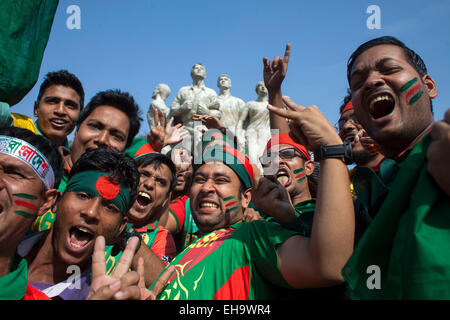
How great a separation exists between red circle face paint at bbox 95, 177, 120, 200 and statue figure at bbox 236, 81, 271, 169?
1151 cm

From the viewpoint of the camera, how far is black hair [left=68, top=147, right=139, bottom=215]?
→ 8.74ft

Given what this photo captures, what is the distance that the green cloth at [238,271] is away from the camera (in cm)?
208

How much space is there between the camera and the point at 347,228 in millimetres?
1649

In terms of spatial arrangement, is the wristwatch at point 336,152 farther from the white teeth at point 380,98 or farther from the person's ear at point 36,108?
the person's ear at point 36,108

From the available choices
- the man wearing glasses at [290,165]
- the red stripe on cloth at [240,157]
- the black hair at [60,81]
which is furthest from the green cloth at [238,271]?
the black hair at [60,81]

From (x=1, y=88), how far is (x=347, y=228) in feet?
8.15

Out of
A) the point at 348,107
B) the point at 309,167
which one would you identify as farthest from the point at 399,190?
the point at 348,107

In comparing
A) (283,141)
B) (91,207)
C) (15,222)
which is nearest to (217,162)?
(283,141)

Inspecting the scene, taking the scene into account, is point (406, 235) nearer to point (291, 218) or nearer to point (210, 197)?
point (291, 218)

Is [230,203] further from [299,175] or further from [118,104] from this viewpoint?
[118,104]

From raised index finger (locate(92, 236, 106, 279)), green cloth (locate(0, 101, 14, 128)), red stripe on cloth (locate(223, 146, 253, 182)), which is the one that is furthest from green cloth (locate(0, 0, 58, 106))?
red stripe on cloth (locate(223, 146, 253, 182))

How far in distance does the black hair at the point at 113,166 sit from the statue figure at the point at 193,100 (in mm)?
10525

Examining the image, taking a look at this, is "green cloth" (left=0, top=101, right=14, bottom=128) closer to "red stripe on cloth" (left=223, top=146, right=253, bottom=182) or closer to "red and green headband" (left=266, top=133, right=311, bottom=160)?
"red stripe on cloth" (left=223, top=146, right=253, bottom=182)

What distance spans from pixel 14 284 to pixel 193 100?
12.4 m
